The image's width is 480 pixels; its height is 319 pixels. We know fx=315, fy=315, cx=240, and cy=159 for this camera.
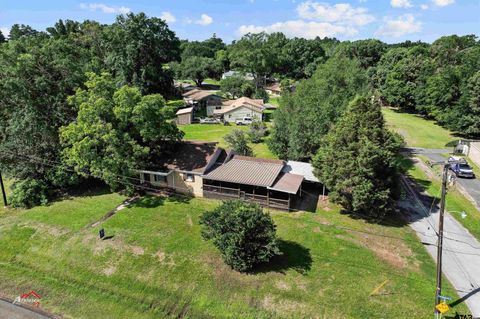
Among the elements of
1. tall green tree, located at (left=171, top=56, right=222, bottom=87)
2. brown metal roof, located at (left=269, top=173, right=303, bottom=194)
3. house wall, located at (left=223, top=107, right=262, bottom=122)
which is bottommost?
brown metal roof, located at (left=269, top=173, right=303, bottom=194)

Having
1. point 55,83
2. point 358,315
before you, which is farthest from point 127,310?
point 55,83

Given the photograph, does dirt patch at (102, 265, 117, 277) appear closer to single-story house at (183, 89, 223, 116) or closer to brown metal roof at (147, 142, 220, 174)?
brown metal roof at (147, 142, 220, 174)

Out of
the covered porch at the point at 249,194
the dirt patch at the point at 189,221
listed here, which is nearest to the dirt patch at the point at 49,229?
the dirt patch at the point at 189,221

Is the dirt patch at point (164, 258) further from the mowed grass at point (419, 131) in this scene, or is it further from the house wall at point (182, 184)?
the mowed grass at point (419, 131)

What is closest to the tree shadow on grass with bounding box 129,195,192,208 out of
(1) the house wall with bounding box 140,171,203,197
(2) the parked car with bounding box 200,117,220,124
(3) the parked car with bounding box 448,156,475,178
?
(1) the house wall with bounding box 140,171,203,197

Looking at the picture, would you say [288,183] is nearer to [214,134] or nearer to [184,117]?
[214,134]

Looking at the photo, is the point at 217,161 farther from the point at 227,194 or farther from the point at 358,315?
the point at 358,315

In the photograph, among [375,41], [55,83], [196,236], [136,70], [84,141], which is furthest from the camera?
[375,41]
